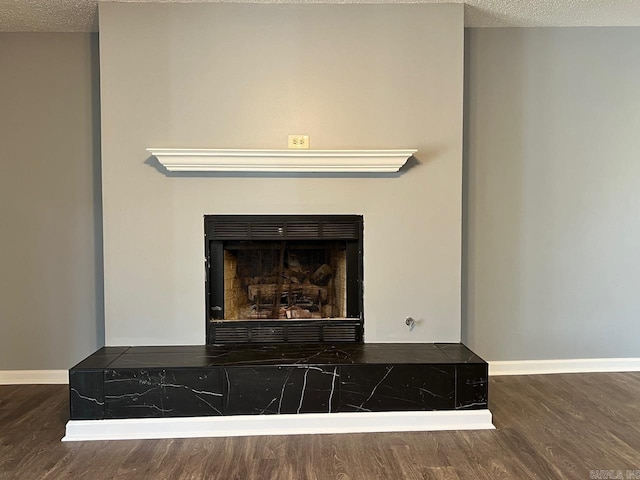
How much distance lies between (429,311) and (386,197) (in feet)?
2.41

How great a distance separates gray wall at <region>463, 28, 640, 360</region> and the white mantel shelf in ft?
2.53

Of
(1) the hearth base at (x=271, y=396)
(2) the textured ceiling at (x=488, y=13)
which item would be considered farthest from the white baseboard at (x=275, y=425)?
(2) the textured ceiling at (x=488, y=13)

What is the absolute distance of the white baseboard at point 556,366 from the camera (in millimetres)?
3141

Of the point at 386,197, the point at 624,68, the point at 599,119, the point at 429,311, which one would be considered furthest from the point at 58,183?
the point at 624,68

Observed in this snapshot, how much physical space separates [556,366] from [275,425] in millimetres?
2023

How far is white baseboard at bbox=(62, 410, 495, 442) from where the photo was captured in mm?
2252

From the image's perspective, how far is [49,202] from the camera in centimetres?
301

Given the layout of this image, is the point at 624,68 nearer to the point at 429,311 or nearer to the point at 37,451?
the point at 429,311

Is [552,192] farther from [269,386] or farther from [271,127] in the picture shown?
[269,386]

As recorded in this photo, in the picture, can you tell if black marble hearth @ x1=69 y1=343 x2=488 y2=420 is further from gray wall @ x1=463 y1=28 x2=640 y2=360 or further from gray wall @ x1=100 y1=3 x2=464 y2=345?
gray wall @ x1=463 y1=28 x2=640 y2=360

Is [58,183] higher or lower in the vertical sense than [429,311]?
higher

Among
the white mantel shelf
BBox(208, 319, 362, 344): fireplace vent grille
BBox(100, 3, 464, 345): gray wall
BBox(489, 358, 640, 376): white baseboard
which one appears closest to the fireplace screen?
BBox(208, 319, 362, 344): fireplace vent grille

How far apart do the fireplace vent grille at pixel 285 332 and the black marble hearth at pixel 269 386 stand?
330 millimetres

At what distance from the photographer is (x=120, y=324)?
271 centimetres
